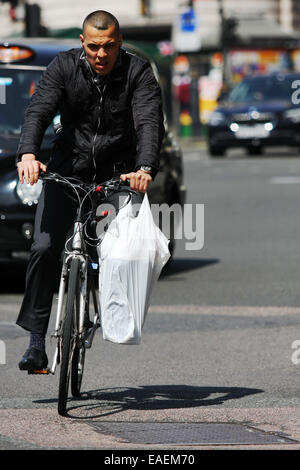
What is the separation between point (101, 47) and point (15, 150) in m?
4.11

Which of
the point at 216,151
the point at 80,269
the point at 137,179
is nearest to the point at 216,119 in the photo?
the point at 216,151

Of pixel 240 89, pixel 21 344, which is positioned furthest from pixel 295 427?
pixel 240 89

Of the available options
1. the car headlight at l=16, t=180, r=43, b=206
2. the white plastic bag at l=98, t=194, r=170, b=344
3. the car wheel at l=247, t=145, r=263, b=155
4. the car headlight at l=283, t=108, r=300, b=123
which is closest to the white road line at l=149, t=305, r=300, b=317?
the car headlight at l=16, t=180, r=43, b=206

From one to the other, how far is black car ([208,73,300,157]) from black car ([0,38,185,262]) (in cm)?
1632

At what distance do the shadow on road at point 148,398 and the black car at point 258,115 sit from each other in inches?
853

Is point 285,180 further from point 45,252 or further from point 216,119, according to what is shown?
point 45,252

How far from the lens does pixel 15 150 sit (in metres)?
10.3

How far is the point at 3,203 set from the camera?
33.5ft

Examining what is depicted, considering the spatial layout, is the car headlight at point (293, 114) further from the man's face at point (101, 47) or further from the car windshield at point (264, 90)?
the man's face at point (101, 47)

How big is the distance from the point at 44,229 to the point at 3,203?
13.0ft

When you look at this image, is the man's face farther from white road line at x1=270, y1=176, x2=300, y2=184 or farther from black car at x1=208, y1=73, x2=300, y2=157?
black car at x1=208, y1=73, x2=300, y2=157

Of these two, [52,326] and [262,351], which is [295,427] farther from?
[52,326]

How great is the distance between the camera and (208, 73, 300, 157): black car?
28.4m

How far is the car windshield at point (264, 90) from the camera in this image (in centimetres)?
2936
